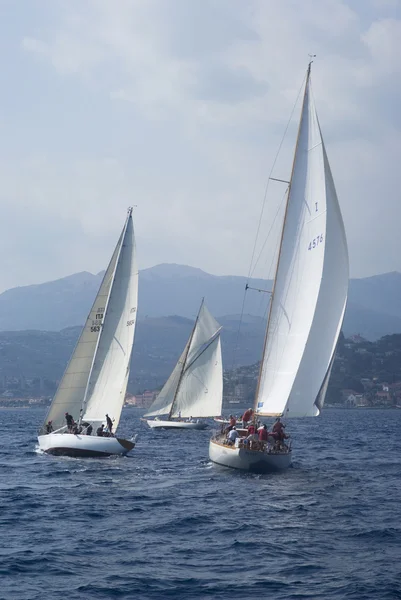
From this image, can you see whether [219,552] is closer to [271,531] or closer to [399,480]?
[271,531]

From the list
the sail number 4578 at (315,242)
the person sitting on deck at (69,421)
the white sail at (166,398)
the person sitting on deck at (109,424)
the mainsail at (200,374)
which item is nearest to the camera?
the sail number 4578 at (315,242)

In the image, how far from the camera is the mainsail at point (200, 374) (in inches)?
3728

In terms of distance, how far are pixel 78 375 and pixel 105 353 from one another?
2.04m

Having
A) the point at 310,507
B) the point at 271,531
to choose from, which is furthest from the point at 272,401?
the point at 271,531

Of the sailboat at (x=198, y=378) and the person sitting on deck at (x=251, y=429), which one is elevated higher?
the sailboat at (x=198, y=378)

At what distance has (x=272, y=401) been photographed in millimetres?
44688

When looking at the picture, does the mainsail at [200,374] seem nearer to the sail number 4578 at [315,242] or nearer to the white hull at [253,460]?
the white hull at [253,460]

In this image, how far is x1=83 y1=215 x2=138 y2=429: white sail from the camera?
173ft

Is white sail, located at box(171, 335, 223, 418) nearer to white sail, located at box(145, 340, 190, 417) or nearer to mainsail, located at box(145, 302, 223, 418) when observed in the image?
mainsail, located at box(145, 302, 223, 418)

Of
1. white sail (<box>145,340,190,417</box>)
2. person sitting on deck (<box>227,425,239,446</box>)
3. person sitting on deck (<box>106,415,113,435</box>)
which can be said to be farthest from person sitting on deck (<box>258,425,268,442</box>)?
white sail (<box>145,340,190,417</box>)

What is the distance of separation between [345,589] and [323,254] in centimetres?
2302

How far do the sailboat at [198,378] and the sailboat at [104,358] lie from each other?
3990 centimetres

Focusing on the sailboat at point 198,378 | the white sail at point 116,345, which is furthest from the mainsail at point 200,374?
the white sail at point 116,345

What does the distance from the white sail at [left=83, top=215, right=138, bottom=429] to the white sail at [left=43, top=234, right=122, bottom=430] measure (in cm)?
46
